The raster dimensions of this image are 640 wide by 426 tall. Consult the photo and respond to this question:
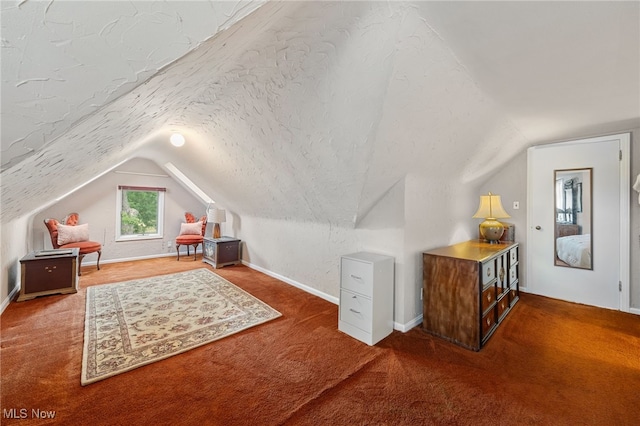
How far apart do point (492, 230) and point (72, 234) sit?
20.6 ft

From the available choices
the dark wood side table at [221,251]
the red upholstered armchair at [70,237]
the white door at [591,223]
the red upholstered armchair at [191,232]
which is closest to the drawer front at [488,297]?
the white door at [591,223]

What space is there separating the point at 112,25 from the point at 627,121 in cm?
401

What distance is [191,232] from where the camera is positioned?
18.3 feet

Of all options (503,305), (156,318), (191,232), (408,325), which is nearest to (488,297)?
(503,305)

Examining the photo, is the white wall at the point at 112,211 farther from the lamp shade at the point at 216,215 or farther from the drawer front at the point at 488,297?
the drawer front at the point at 488,297

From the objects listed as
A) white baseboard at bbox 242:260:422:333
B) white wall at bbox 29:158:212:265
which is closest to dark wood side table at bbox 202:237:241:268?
white baseboard at bbox 242:260:422:333

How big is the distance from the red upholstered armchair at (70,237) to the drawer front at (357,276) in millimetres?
4342

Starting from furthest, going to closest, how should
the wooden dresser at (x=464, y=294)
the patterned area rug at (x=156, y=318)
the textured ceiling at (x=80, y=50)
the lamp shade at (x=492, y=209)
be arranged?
the lamp shade at (x=492, y=209) < the wooden dresser at (x=464, y=294) < the patterned area rug at (x=156, y=318) < the textured ceiling at (x=80, y=50)

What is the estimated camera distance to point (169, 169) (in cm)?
546

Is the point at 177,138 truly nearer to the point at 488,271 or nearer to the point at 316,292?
the point at 316,292

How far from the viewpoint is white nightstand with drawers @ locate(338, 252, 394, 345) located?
2229mm

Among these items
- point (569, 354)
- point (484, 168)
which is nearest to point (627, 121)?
point (484, 168)

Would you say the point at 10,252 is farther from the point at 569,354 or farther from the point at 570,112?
the point at 570,112

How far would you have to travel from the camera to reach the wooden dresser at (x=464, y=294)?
6.97 feet
